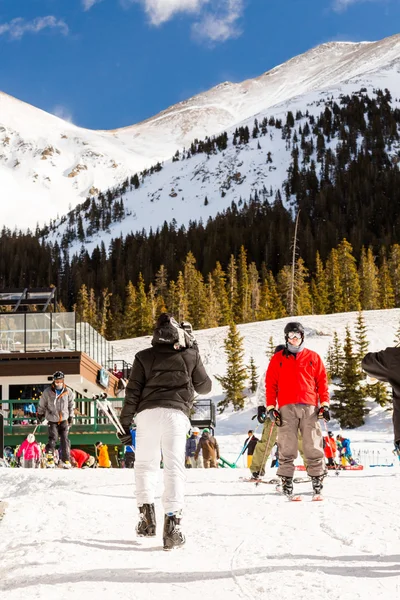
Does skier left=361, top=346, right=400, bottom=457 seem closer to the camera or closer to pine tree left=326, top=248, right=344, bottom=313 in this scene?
the camera

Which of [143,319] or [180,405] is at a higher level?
[143,319]

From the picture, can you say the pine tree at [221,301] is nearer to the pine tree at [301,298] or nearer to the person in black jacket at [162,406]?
the pine tree at [301,298]

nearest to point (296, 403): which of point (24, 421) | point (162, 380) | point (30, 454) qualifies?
point (162, 380)

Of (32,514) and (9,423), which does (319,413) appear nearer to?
(32,514)

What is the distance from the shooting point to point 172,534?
4668 mm

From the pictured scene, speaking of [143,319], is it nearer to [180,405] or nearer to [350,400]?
[350,400]

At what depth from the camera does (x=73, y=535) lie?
520 centimetres

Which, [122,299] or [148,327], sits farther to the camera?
[122,299]

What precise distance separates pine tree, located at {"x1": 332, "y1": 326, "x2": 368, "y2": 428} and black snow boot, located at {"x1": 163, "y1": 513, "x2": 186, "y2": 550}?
39.7 meters

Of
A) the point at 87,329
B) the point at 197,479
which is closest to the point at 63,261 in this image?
the point at 87,329

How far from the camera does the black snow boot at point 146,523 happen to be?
500cm

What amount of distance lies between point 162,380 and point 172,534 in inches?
40.4

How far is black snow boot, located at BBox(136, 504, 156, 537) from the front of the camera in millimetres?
5004

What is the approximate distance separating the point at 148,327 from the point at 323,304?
70.1ft
